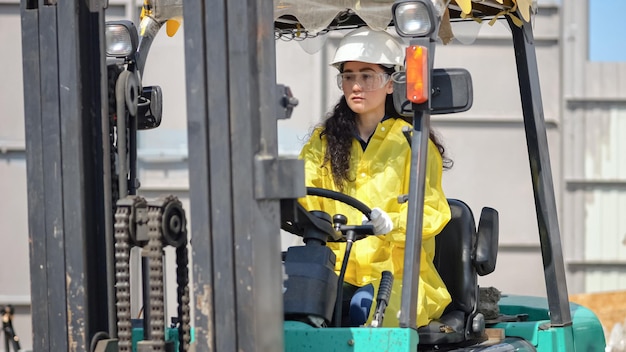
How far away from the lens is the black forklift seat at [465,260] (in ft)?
13.9

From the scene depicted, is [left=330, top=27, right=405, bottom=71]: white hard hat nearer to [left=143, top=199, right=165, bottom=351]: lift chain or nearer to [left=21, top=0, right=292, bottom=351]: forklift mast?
[left=21, top=0, right=292, bottom=351]: forklift mast

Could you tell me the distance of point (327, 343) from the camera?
3.43 metres

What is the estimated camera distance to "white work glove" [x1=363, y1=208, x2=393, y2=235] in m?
3.80

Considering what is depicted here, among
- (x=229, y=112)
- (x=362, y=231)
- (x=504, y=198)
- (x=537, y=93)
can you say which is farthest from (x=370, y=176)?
(x=504, y=198)

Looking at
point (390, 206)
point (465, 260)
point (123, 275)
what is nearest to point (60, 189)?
point (123, 275)

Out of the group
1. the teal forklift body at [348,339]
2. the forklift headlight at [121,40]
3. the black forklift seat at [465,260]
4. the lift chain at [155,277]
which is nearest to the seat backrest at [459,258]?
the black forklift seat at [465,260]

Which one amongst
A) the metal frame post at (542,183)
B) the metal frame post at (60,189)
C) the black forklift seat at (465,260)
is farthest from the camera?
the metal frame post at (542,183)

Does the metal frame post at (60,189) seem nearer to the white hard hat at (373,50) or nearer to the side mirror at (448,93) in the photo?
the side mirror at (448,93)

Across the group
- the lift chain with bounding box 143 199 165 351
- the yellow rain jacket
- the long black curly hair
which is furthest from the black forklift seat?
the lift chain with bounding box 143 199 165 351

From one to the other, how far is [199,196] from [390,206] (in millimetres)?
1385

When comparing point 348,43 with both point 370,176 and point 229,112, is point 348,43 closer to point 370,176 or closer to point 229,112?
point 370,176

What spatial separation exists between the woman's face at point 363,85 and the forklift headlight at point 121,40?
2.87 ft

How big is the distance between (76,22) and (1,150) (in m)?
8.06

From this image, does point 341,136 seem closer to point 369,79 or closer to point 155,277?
point 369,79
